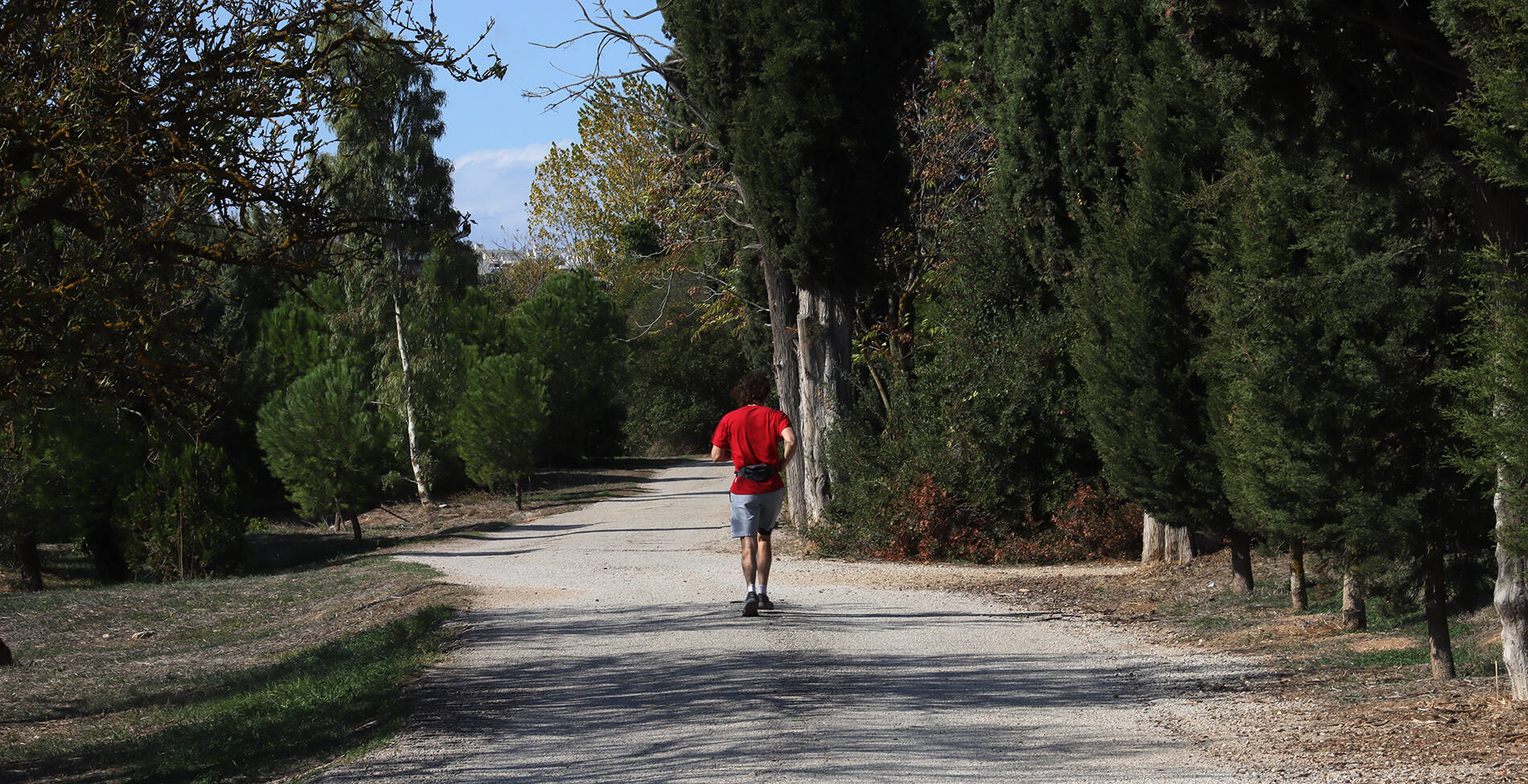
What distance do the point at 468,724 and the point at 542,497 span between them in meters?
24.5

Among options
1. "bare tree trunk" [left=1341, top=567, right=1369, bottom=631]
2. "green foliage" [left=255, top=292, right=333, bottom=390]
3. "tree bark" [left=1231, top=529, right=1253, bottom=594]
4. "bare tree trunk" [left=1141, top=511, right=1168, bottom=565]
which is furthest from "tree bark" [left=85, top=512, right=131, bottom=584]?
"bare tree trunk" [left=1341, top=567, right=1369, bottom=631]

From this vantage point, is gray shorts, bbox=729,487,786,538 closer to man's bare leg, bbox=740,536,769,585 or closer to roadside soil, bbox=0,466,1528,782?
man's bare leg, bbox=740,536,769,585

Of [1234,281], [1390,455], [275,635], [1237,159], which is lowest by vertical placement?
[275,635]

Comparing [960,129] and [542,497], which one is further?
[542,497]

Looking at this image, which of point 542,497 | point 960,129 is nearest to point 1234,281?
point 960,129

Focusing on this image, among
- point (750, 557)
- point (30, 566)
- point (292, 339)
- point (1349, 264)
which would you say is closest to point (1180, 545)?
point (750, 557)

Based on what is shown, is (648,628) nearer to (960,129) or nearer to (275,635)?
(275,635)

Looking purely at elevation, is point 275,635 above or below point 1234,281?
below

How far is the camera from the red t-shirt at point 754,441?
10.0 metres

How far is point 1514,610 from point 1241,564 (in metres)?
5.22

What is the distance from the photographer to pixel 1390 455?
700 cm

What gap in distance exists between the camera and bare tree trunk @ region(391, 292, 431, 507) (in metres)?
27.3

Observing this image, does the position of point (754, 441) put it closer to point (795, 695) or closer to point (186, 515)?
point (795, 695)

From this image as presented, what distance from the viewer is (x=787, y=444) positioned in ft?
31.9
